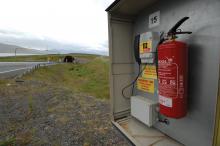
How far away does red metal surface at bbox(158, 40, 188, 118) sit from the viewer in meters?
0.94

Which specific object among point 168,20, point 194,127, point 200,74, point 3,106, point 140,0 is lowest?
point 3,106

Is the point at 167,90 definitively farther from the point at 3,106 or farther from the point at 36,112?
the point at 3,106

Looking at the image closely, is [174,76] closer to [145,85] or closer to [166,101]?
[166,101]

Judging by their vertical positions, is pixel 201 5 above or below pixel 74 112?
above

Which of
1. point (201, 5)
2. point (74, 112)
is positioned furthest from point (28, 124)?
point (201, 5)

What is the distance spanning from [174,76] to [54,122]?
8.41 feet

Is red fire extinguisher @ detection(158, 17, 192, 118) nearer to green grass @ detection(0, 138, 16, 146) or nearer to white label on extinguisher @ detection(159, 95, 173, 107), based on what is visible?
white label on extinguisher @ detection(159, 95, 173, 107)

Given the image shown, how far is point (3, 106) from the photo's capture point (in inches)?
132

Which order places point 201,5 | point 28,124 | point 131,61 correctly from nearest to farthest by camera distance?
1. point 201,5
2. point 131,61
3. point 28,124

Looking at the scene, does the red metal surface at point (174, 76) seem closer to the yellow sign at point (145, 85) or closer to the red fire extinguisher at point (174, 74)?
the red fire extinguisher at point (174, 74)

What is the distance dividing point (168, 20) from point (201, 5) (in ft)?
0.96

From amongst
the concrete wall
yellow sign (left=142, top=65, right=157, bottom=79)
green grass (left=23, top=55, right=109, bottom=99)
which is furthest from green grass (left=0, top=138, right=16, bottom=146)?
green grass (left=23, top=55, right=109, bottom=99)

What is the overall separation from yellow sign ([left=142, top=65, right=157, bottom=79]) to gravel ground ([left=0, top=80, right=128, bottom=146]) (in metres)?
1.22

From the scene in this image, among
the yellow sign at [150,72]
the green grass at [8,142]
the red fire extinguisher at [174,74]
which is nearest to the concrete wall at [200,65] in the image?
the red fire extinguisher at [174,74]
